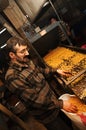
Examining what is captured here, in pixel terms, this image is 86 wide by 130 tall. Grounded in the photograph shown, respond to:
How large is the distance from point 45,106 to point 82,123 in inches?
19.5

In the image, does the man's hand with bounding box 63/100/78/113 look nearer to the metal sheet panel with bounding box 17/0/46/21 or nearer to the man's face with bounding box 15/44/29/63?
the man's face with bounding box 15/44/29/63

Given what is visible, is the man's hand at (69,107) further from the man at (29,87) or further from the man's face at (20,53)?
the man's face at (20,53)

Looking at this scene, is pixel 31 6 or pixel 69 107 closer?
pixel 69 107

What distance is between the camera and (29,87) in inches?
89.3

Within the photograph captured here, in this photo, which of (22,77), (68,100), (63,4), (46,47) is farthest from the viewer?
(63,4)

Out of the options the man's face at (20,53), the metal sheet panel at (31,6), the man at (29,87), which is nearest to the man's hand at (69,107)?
the man at (29,87)

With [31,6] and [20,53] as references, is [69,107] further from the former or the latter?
[31,6]

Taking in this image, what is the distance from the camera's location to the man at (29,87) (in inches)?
88.2

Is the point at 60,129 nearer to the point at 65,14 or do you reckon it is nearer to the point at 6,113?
the point at 6,113

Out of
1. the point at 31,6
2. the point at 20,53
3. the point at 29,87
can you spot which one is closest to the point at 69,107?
the point at 29,87

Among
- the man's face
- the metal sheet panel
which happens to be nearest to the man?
→ the man's face

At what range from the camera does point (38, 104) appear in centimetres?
230

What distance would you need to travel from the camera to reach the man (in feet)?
7.35

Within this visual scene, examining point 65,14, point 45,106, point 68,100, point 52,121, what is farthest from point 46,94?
point 65,14
